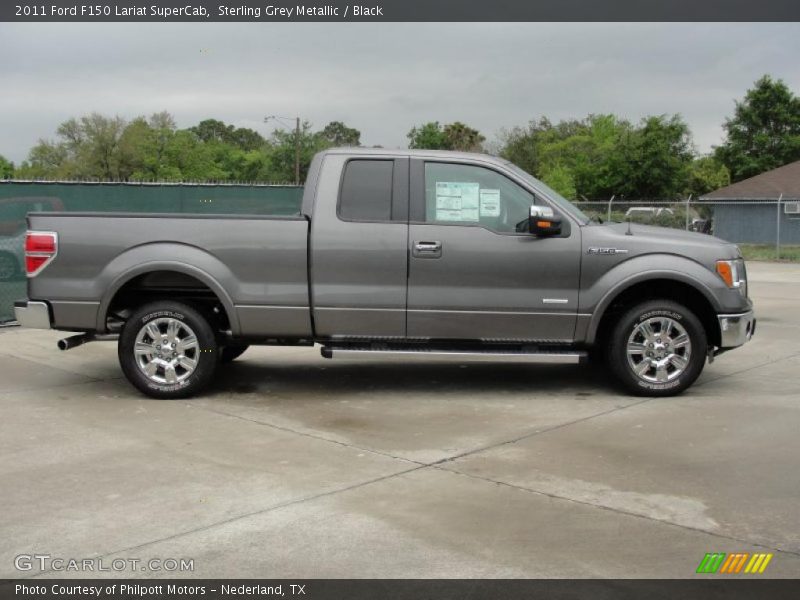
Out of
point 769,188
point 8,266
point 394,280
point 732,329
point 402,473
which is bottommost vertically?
point 402,473

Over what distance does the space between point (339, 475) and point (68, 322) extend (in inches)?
129

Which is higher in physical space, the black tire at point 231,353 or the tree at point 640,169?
the tree at point 640,169

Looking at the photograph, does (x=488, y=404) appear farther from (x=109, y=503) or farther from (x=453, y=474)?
(x=109, y=503)

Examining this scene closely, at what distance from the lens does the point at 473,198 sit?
7602mm

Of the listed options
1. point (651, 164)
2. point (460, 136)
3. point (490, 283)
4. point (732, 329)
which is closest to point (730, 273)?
point (732, 329)

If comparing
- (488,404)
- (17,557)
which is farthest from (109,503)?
(488,404)

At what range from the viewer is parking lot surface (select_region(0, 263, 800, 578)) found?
4.29 m

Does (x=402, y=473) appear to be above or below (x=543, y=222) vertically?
below

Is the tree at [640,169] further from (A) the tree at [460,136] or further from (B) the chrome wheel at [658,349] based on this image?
(B) the chrome wheel at [658,349]

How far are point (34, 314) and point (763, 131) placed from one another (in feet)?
178

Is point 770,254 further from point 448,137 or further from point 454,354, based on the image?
point 448,137

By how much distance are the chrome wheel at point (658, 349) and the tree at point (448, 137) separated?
61552 mm

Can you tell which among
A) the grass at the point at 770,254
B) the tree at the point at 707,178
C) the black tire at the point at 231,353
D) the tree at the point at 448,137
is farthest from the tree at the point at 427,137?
the black tire at the point at 231,353

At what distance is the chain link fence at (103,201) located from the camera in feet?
38.8
